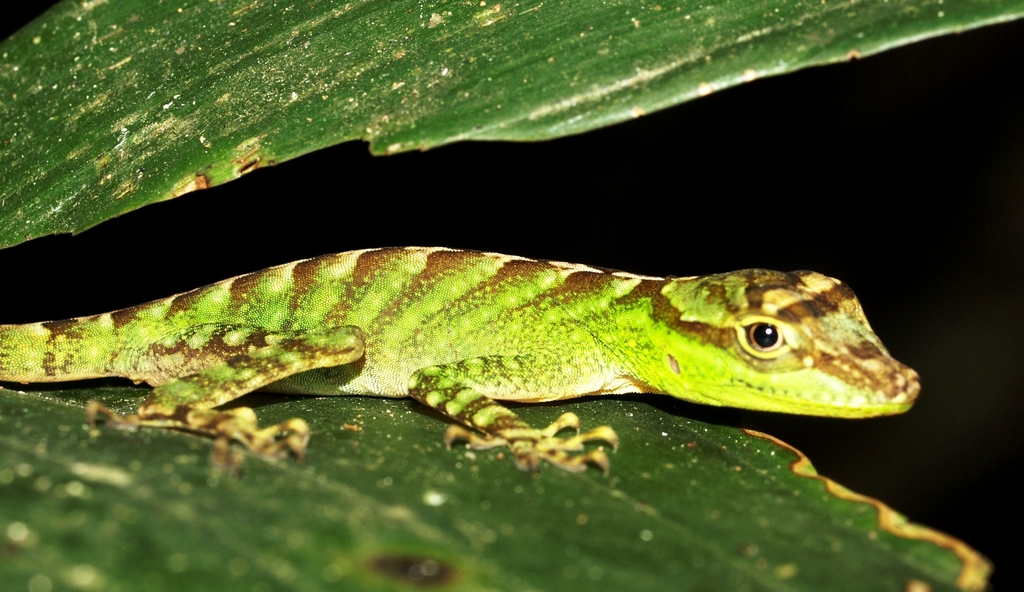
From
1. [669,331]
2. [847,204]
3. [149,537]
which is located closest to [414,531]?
[149,537]

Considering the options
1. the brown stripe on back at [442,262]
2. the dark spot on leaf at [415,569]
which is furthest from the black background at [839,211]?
the dark spot on leaf at [415,569]

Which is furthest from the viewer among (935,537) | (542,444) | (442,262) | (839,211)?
(839,211)

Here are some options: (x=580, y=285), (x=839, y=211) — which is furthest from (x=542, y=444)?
(x=839, y=211)

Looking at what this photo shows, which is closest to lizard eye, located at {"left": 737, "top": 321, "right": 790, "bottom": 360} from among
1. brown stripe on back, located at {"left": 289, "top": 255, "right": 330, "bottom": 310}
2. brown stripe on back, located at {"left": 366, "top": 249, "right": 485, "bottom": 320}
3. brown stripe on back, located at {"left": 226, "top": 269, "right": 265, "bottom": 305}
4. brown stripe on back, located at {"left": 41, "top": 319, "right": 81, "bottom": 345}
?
brown stripe on back, located at {"left": 366, "top": 249, "right": 485, "bottom": 320}

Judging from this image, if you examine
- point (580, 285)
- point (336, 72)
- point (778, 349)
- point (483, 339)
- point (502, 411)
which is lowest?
point (502, 411)

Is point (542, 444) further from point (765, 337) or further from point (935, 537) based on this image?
point (935, 537)

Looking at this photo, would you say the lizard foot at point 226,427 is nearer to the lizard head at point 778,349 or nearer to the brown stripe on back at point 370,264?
the brown stripe on back at point 370,264

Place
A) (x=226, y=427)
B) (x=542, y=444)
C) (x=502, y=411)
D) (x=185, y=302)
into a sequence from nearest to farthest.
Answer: (x=226, y=427) → (x=542, y=444) → (x=502, y=411) → (x=185, y=302)
